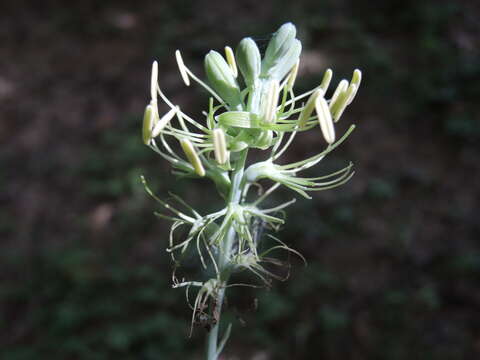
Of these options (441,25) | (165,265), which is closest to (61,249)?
(165,265)

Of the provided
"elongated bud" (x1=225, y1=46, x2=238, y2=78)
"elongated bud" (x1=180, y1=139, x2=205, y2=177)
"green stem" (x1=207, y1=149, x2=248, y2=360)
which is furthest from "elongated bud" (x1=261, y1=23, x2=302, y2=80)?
"elongated bud" (x1=180, y1=139, x2=205, y2=177)

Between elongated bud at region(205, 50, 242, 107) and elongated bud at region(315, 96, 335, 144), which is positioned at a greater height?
elongated bud at region(205, 50, 242, 107)

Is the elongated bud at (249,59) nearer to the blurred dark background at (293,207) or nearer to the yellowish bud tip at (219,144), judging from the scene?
A: the yellowish bud tip at (219,144)

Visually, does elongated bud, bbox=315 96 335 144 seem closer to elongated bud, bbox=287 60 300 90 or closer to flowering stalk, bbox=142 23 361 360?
flowering stalk, bbox=142 23 361 360

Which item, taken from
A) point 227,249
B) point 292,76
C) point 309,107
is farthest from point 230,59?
point 227,249

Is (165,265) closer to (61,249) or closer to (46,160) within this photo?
(61,249)

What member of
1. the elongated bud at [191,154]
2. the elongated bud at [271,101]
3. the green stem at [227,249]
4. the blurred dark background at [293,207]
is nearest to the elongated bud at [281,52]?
the elongated bud at [271,101]
